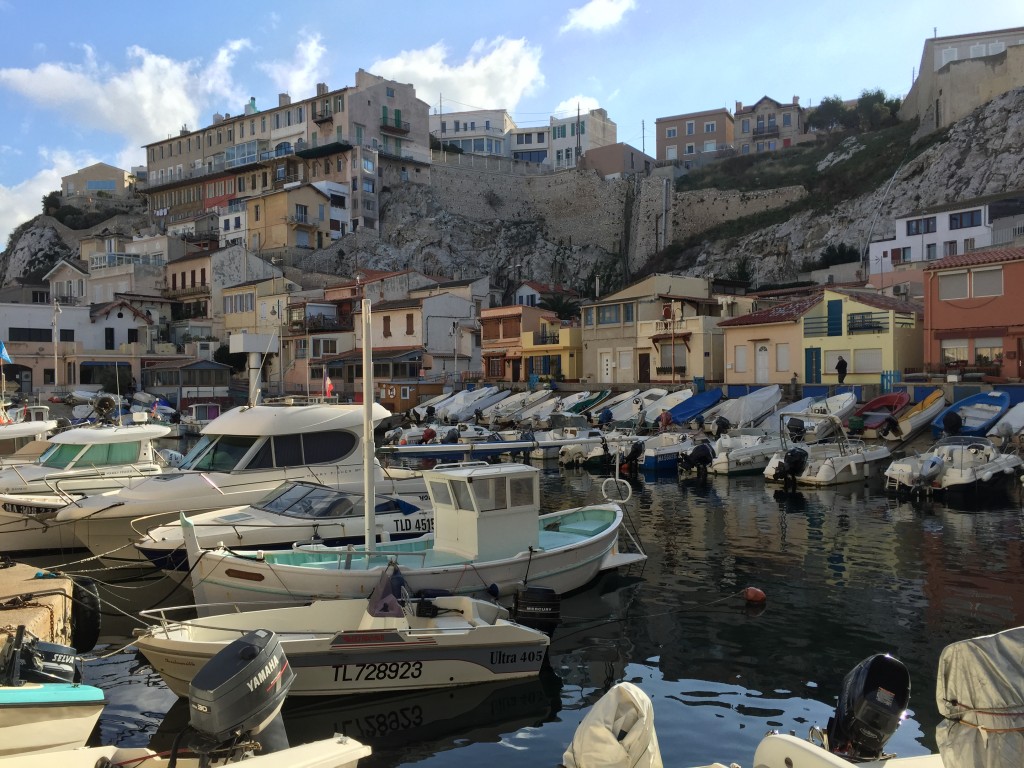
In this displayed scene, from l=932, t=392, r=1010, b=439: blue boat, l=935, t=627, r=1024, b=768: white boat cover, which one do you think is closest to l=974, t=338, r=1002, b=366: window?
l=932, t=392, r=1010, b=439: blue boat

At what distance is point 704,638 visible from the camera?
1157cm

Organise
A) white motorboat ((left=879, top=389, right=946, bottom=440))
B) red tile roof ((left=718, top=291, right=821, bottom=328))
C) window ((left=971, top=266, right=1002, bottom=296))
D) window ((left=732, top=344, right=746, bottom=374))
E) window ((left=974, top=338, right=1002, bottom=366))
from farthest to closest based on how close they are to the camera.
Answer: window ((left=732, top=344, right=746, bottom=374)) → red tile roof ((left=718, top=291, right=821, bottom=328)) → window ((left=974, top=338, right=1002, bottom=366)) → window ((left=971, top=266, right=1002, bottom=296)) → white motorboat ((left=879, top=389, right=946, bottom=440))

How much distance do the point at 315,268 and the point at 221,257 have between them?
8.54 m

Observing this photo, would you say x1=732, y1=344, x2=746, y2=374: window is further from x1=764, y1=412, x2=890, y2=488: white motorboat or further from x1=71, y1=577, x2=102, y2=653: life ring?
x1=71, y1=577, x2=102, y2=653: life ring

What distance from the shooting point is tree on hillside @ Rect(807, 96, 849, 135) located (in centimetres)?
9081

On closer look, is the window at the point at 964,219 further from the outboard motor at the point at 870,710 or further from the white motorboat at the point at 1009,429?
the outboard motor at the point at 870,710

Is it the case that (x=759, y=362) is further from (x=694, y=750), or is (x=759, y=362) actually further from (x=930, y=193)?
(x=694, y=750)

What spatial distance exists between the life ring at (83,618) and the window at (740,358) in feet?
123

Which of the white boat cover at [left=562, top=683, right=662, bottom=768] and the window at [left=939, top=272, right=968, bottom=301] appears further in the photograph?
the window at [left=939, top=272, right=968, bottom=301]

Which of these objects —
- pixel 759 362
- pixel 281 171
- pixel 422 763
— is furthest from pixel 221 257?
pixel 422 763

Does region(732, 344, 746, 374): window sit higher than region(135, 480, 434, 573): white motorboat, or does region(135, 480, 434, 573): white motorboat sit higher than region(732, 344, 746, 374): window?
region(732, 344, 746, 374): window

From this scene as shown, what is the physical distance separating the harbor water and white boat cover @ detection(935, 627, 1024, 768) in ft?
14.4

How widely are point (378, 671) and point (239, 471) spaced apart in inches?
332

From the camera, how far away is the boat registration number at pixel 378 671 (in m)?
9.24
